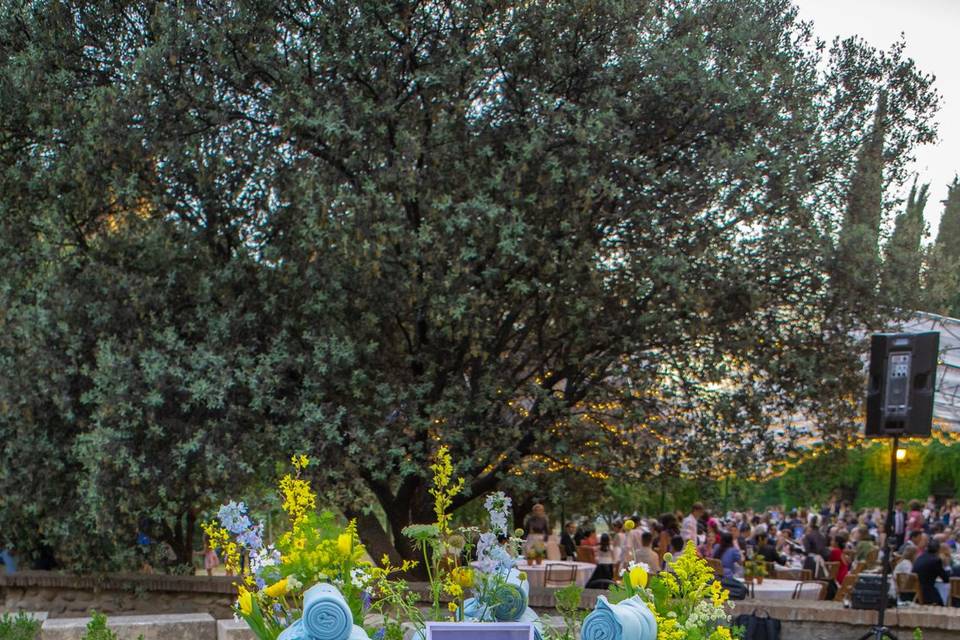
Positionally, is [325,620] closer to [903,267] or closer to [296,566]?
[296,566]

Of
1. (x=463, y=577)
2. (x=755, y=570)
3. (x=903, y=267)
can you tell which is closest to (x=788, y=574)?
(x=755, y=570)

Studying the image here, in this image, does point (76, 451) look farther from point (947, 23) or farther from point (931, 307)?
point (947, 23)

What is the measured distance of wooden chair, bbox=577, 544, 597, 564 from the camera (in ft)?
49.7

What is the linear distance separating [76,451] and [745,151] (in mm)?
5937

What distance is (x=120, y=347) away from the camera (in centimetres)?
904

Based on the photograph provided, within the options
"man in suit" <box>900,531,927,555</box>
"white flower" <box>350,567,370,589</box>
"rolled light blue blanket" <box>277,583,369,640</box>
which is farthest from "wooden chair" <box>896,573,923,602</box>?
"rolled light blue blanket" <box>277,583,369,640</box>

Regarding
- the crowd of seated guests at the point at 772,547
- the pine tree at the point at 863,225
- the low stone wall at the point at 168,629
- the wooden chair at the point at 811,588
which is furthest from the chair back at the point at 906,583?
the low stone wall at the point at 168,629

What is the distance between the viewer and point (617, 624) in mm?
2410

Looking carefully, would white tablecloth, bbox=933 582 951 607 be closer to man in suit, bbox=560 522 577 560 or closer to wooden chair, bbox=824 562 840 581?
wooden chair, bbox=824 562 840 581

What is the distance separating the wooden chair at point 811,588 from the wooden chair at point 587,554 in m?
3.05

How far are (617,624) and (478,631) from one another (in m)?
0.30

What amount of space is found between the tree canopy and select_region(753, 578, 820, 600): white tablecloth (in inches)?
86.8

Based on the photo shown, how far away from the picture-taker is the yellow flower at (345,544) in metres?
2.71

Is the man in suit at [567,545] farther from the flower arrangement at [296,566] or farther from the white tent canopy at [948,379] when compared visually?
the flower arrangement at [296,566]
